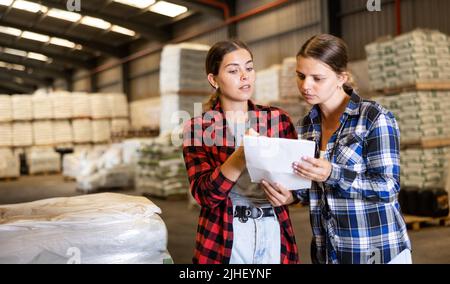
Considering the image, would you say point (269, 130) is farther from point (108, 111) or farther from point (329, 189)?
point (108, 111)

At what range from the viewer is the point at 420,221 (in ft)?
19.7

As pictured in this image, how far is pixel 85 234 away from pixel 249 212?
2.57 feet

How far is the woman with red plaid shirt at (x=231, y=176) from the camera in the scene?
1.77 m

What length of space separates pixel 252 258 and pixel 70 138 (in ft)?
46.4

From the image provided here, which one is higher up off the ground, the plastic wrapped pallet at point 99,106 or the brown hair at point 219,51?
the plastic wrapped pallet at point 99,106

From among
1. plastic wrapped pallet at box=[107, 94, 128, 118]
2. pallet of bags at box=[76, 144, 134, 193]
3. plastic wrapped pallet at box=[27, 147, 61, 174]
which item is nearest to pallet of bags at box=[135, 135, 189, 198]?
pallet of bags at box=[76, 144, 134, 193]

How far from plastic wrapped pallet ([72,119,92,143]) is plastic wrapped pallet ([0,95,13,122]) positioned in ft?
6.55

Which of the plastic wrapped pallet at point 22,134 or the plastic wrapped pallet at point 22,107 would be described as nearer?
the plastic wrapped pallet at point 22,107

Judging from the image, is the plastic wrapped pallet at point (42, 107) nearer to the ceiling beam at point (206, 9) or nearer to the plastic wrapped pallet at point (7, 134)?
the plastic wrapped pallet at point (7, 134)

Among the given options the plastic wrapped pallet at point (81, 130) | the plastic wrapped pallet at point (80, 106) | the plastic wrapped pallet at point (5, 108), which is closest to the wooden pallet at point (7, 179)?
the plastic wrapped pallet at point (5, 108)

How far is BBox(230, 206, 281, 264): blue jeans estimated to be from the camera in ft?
5.83

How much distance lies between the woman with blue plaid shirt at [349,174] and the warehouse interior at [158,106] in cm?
87

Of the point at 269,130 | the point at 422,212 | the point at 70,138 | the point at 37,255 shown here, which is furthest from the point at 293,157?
the point at 70,138

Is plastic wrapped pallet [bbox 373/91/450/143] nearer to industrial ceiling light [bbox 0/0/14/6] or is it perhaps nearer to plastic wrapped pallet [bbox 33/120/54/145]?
industrial ceiling light [bbox 0/0/14/6]
